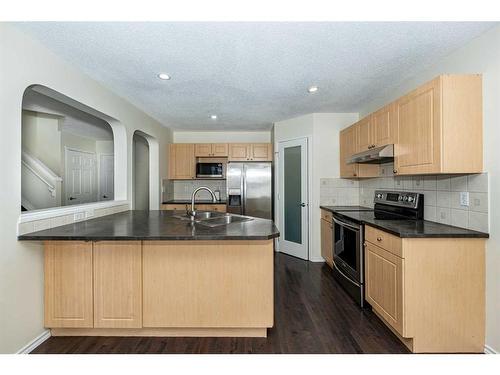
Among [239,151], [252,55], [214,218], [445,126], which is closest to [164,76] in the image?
[252,55]

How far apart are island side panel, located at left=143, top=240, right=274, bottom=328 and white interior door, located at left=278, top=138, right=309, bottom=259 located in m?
2.21

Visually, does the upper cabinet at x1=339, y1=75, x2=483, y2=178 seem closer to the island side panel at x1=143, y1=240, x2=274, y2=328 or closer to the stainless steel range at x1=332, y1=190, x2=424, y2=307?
the stainless steel range at x1=332, y1=190, x2=424, y2=307

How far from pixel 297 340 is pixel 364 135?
2347mm

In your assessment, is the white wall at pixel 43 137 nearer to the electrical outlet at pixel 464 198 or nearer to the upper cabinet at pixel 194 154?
the upper cabinet at pixel 194 154

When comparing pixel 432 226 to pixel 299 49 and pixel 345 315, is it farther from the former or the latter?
pixel 299 49

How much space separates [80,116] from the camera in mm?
3852

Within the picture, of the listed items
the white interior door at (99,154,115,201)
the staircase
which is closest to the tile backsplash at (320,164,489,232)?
the staircase

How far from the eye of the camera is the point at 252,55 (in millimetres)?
2057

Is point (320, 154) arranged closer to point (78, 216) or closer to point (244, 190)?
point (244, 190)

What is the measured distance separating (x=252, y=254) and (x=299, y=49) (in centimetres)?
167

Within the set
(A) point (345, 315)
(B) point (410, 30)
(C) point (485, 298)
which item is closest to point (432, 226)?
(C) point (485, 298)

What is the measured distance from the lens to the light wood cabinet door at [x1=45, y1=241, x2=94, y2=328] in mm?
1897
